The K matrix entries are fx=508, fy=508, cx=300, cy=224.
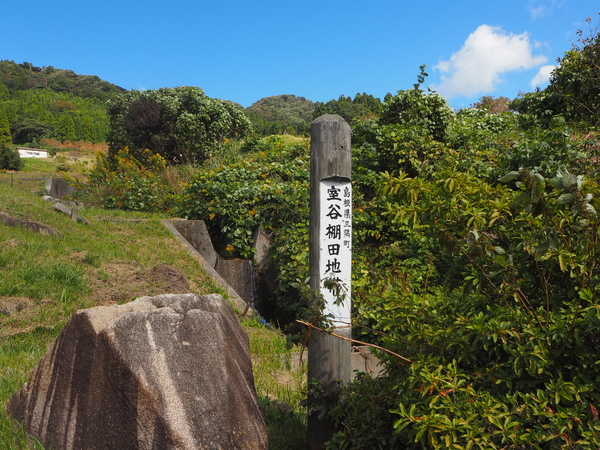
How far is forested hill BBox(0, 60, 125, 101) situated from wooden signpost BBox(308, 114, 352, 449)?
90.4 m

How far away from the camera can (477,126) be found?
12.3 meters

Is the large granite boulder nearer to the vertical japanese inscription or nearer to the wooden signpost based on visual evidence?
the wooden signpost

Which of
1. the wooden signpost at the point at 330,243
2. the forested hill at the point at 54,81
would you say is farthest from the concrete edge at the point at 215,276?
the forested hill at the point at 54,81

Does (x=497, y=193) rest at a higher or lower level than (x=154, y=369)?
higher

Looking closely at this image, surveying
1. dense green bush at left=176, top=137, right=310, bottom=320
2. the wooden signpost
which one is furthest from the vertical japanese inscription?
dense green bush at left=176, top=137, right=310, bottom=320

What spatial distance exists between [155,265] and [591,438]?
6552 millimetres

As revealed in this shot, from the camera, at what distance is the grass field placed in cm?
407

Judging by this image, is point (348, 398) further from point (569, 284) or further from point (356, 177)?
point (356, 177)

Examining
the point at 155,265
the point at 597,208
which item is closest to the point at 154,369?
the point at 597,208

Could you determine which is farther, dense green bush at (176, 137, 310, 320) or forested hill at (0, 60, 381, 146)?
forested hill at (0, 60, 381, 146)

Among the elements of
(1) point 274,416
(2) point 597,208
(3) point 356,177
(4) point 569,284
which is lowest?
(1) point 274,416

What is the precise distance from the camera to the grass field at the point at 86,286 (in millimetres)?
4070

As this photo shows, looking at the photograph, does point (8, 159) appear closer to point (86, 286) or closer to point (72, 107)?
point (86, 286)

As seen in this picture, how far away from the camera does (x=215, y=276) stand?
26.5 ft
